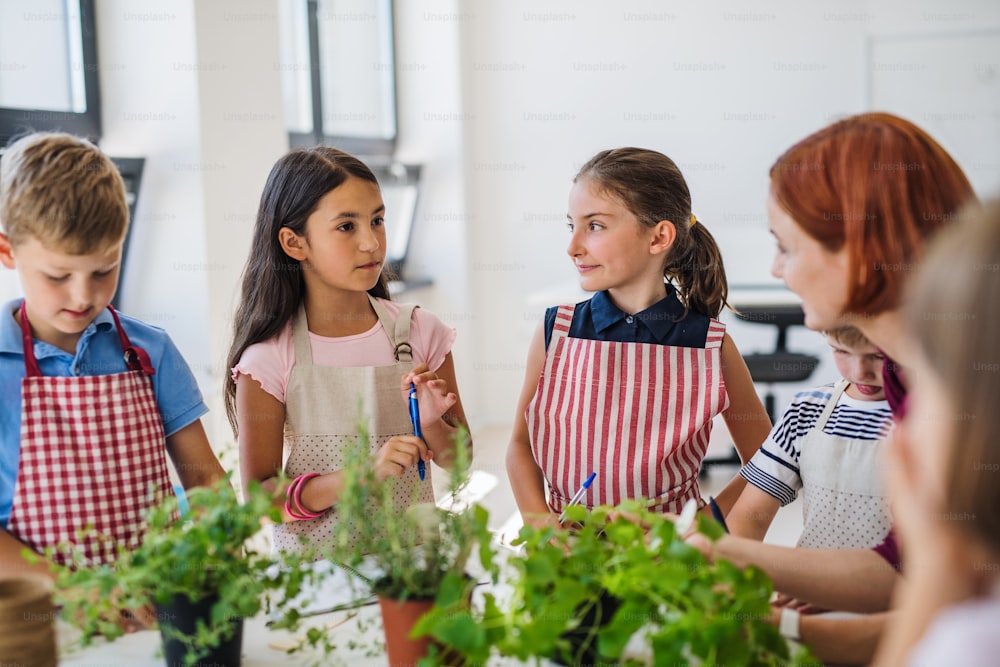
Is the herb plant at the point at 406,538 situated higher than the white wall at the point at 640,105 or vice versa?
the white wall at the point at 640,105

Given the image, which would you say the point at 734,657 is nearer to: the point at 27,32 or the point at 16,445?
the point at 16,445

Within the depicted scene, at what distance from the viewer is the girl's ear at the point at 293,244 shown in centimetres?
177

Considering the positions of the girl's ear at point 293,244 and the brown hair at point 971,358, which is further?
the girl's ear at point 293,244

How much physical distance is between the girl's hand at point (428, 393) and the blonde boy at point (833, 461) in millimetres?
511

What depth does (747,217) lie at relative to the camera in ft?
18.2

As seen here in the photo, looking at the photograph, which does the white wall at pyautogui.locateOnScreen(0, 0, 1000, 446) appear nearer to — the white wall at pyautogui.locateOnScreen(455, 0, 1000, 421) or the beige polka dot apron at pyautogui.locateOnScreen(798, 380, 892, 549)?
the white wall at pyautogui.locateOnScreen(455, 0, 1000, 421)

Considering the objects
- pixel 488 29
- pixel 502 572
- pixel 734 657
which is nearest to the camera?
pixel 734 657

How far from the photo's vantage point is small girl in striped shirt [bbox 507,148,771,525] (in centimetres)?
179

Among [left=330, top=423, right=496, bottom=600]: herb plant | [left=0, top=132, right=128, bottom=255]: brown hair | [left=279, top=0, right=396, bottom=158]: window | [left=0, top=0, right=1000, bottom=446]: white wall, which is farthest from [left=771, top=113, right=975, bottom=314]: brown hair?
[left=0, top=0, right=1000, bottom=446]: white wall

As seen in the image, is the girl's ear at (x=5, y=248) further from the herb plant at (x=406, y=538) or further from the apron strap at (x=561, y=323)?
the apron strap at (x=561, y=323)

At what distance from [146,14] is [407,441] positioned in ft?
7.04

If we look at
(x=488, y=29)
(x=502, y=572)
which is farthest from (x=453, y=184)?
(x=502, y=572)

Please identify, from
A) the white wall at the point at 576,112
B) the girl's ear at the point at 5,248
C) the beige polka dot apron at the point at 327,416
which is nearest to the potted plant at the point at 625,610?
the beige polka dot apron at the point at 327,416

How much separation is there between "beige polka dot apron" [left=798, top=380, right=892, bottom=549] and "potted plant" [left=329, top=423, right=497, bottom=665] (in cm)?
63
